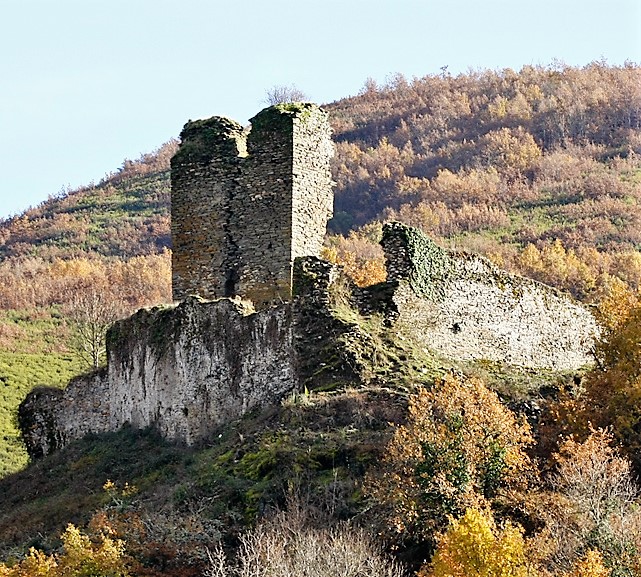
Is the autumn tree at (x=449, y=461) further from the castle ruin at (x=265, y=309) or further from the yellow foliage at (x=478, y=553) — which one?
the castle ruin at (x=265, y=309)

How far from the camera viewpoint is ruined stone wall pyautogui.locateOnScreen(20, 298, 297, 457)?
27188 mm

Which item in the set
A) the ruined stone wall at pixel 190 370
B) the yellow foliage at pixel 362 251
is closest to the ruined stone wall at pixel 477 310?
the ruined stone wall at pixel 190 370

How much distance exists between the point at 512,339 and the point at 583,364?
277 centimetres

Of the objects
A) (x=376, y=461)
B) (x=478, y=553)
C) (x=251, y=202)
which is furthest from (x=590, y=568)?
(x=251, y=202)

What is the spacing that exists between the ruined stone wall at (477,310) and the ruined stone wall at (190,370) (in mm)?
2704

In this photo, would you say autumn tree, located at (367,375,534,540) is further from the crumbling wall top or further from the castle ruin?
the crumbling wall top

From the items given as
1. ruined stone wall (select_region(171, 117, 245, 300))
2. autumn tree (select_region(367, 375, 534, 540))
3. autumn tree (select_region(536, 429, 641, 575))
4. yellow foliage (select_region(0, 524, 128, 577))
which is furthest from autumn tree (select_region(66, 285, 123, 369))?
autumn tree (select_region(536, 429, 641, 575))

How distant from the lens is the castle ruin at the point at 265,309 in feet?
89.4

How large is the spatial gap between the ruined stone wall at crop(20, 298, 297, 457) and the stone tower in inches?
68.8

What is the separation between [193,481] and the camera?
25.2 m

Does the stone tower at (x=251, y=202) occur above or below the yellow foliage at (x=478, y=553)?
above

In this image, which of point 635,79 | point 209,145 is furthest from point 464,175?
point 209,145

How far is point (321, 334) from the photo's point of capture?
2667 centimetres

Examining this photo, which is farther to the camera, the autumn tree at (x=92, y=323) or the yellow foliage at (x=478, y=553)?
Answer: the autumn tree at (x=92, y=323)
